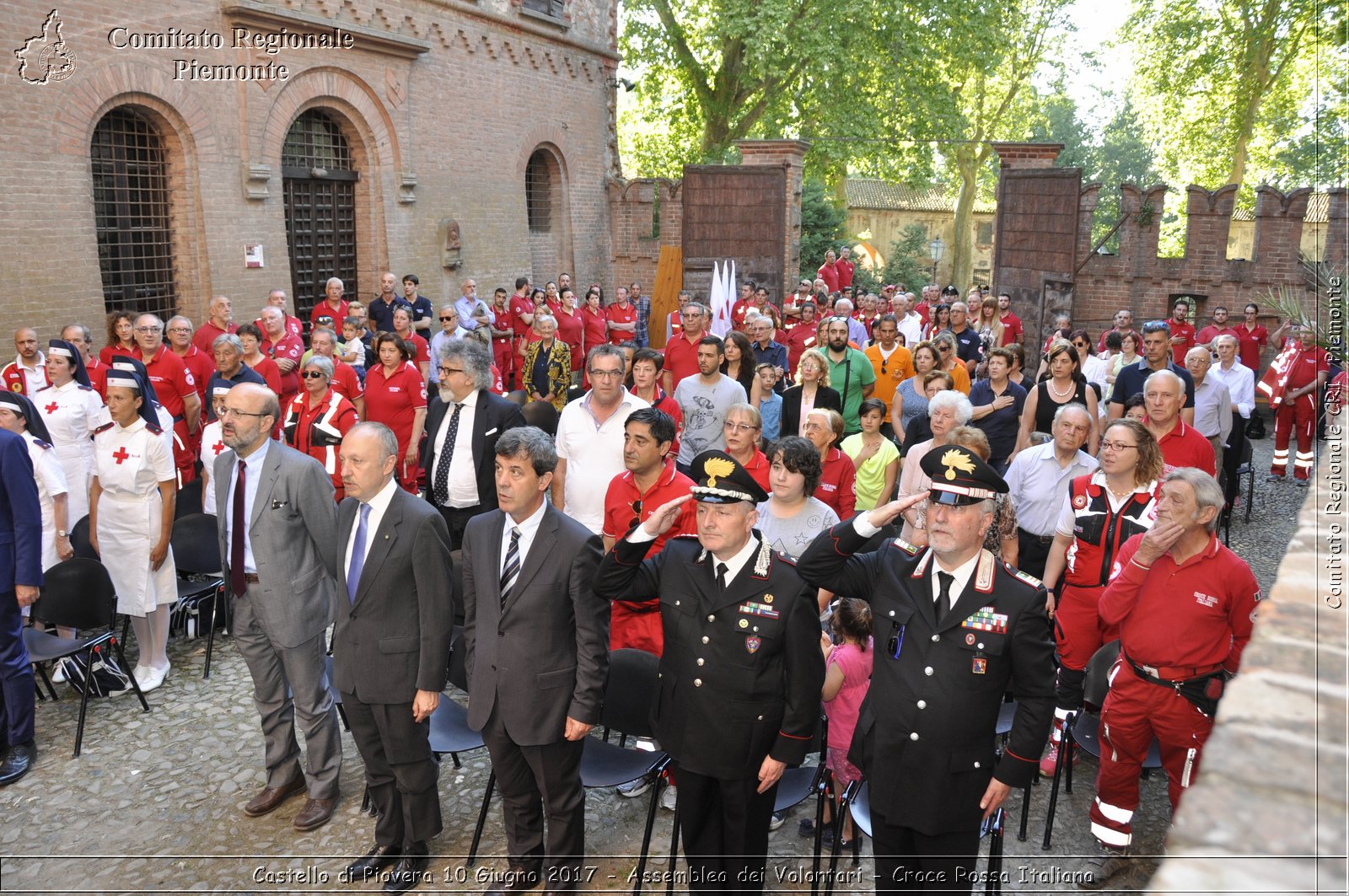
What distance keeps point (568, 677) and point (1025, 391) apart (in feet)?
18.6

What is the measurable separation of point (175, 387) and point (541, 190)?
13.7m

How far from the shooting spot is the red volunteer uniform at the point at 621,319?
17.0 metres

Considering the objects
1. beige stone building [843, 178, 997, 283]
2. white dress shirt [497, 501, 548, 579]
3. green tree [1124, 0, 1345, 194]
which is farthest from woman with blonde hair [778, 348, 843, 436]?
beige stone building [843, 178, 997, 283]

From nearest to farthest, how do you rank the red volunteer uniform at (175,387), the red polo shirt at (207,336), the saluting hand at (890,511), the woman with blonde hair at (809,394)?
the saluting hand at (890,511)
the woman with blonde hair at (809,394)
the red volunteer uniform at (175,387)
the red polo shirt at (207,336)

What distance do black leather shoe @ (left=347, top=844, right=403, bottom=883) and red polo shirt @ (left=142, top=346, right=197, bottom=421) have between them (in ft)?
18.0

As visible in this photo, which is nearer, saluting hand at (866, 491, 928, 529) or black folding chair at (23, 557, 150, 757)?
saluting hand at (866, 491, 928, 529)

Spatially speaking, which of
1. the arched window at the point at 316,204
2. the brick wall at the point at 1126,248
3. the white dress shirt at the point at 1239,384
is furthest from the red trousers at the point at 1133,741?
the brick wall at the point at 1126,248

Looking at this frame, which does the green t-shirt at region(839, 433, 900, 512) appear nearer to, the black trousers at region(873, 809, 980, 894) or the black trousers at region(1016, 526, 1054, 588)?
the black trousers at region(1016, 526, 1054, 588)

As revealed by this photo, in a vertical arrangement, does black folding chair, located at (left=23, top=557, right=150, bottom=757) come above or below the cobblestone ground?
above

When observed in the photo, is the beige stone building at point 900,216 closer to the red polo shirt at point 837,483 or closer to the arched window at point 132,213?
the arched window at point 132,213

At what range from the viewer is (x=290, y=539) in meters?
4.90

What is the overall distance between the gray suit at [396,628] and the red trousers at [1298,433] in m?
11.6

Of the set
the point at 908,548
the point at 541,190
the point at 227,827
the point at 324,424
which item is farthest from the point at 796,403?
the point at 541,190

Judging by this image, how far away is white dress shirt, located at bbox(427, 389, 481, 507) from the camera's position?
6469 mm
